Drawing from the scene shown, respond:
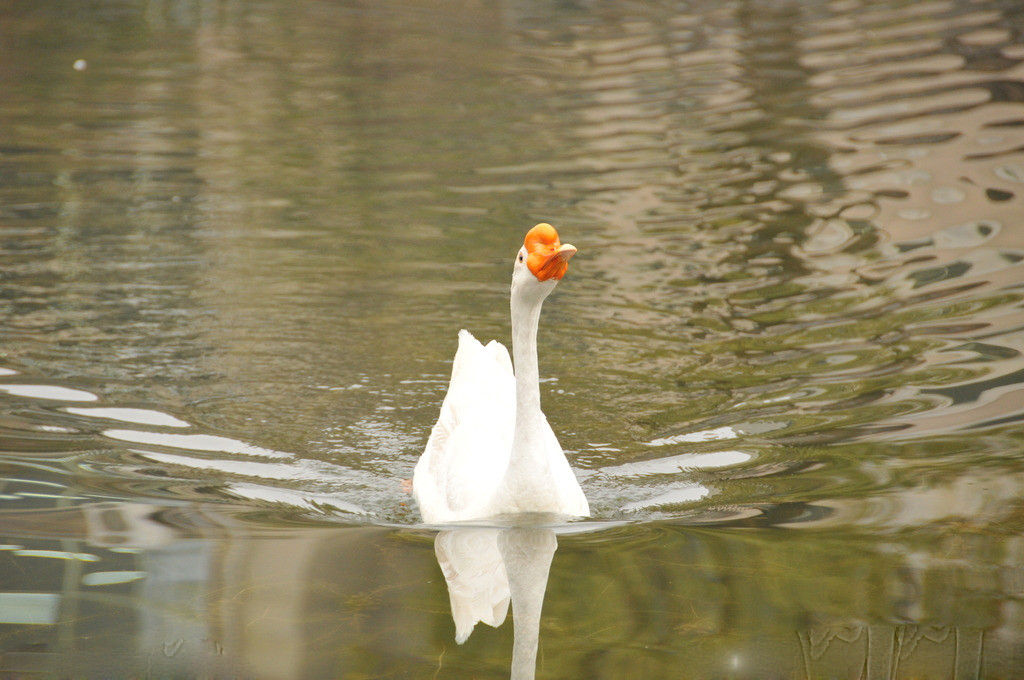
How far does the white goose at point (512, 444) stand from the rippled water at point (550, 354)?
233 mm

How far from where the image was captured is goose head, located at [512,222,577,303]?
483 centimetres

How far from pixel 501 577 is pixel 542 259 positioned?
1.24 meters

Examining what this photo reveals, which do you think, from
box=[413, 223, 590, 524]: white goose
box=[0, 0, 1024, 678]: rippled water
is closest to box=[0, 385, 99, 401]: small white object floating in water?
box=[0, 0, 1024, 678]: rippled water

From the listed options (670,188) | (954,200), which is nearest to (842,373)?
(954,200)

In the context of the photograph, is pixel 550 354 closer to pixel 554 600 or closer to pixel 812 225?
pixel 812 225

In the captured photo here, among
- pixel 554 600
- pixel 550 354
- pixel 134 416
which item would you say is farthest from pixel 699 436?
pixel 134 416

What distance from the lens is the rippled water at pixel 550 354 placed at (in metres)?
4.32

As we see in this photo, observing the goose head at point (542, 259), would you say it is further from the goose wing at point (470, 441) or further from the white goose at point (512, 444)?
the goose wing at point (470, 441)

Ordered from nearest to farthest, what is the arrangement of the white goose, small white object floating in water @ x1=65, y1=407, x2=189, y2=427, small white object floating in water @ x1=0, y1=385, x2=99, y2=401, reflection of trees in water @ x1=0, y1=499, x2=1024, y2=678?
reflection of trees in water @ x1=0, y1=499, x2=1024, y2=678, the white goose, small white object floating in water @ x1=65, y1=407, x2=189, y2=427, small white object floating in water @ x1=0, y1=385, x2=99, y2=401

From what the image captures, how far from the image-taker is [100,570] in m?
4.72

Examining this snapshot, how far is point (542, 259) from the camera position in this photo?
4.85 m

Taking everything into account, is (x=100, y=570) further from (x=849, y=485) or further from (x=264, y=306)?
(x=264, y=306)

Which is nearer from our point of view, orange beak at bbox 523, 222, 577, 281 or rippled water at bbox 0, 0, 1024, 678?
rippled water at bbox 0, 0, 1024, 678

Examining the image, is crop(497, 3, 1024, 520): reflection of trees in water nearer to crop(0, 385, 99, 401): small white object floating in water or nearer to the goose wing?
the goose wing
